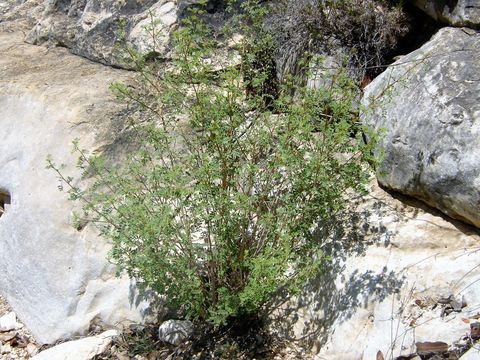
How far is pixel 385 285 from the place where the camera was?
3.65 meters

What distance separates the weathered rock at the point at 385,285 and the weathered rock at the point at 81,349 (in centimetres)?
116

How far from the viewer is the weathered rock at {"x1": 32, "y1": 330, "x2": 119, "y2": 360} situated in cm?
428

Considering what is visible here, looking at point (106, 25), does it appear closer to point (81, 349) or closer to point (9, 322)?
point (9, 322)

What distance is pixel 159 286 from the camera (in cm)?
379

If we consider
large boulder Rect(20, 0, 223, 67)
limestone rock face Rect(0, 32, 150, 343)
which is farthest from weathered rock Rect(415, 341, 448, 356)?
large boulder Rect(20, 0, 223, 67)

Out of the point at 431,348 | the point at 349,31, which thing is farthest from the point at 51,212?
the point at 431,348

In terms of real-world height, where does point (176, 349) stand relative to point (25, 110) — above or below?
below

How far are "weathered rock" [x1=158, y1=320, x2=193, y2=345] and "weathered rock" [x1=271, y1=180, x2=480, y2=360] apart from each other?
550 mm

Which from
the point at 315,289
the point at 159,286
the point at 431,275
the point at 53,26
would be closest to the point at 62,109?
the point at 53,26

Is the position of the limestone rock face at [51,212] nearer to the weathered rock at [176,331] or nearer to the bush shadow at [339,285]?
the weathered rock at [176,331]

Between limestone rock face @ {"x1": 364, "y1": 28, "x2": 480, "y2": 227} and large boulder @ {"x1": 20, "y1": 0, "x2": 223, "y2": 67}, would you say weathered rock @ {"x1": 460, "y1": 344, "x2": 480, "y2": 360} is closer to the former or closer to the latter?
limestone rock face @ {"x1": 364, "y1": 28, "x2": 480, "y2": 227}

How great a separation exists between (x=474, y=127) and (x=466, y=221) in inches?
21.1

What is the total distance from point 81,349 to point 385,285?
2017 millimetres

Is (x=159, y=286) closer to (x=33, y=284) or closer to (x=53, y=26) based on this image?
(x=33, y=284)
